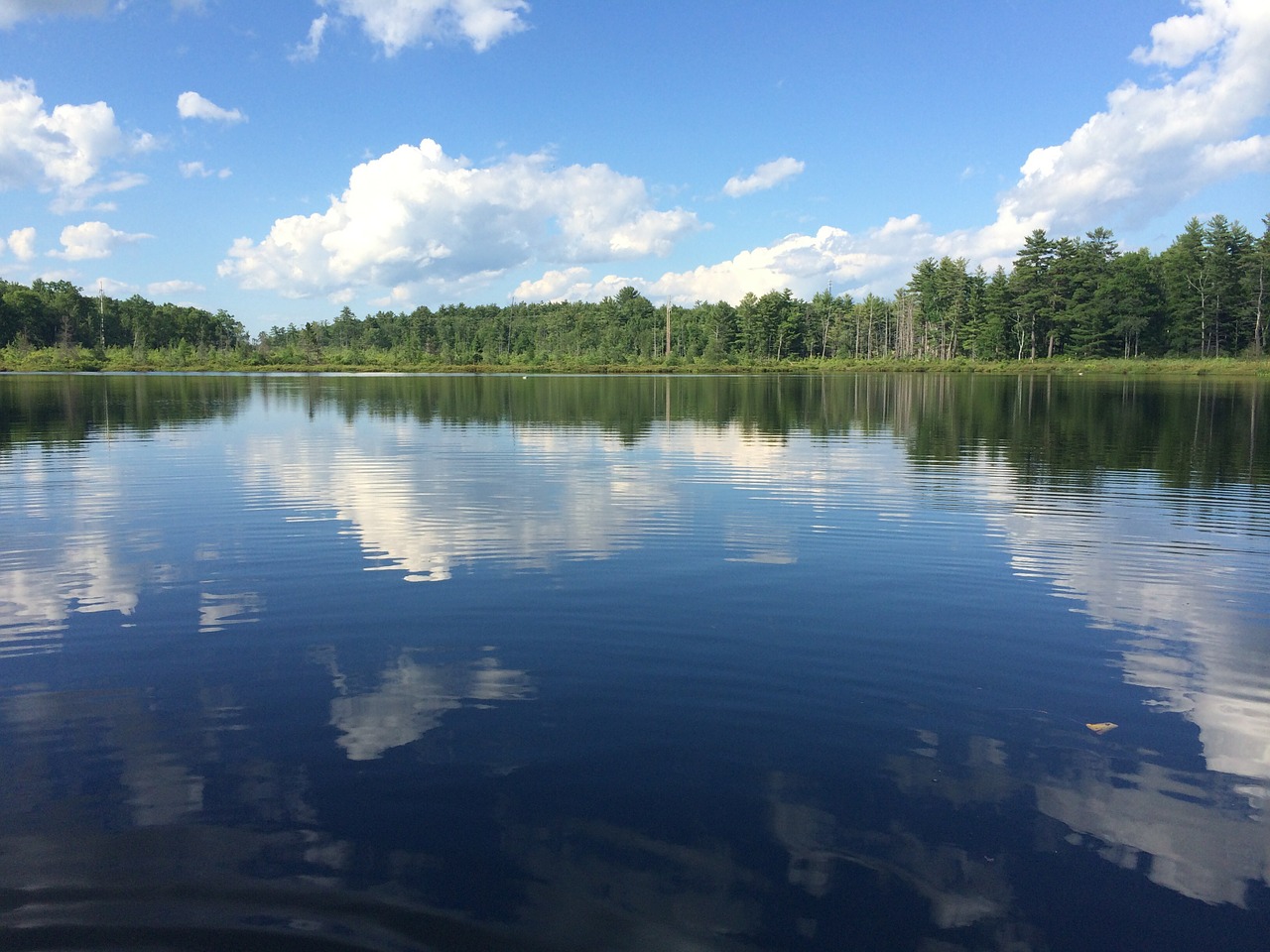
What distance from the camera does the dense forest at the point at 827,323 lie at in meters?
105

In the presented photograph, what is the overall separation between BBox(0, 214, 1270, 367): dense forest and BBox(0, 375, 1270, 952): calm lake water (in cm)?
10485

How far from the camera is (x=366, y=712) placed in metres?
6.81

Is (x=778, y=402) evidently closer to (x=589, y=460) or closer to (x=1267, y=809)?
(x=589, y=460)

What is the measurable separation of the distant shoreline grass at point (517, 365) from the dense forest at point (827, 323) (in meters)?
0.87

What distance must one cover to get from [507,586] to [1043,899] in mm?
7315

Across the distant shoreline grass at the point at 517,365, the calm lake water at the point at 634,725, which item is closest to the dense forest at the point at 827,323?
the distant shoreline grass at the point at 517,365

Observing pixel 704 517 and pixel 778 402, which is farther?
pixel 778 402

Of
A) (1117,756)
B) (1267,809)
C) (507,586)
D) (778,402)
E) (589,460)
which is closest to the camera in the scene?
(1267,809)

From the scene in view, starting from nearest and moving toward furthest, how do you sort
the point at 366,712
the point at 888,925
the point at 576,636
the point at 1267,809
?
the point at 888,925
the point at 1267,809
the point at 366,712
the point at 576,636

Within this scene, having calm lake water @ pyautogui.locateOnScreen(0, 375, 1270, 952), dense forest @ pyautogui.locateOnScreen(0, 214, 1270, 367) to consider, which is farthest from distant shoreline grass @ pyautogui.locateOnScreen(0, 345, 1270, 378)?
calm lake water @ pyautogui.locateOnScreen(0, 375, 1270, 952)

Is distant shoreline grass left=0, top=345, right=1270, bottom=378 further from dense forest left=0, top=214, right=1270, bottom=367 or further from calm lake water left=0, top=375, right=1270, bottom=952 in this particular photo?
calm lake water left=0, top=375, right=1270, bottom=952

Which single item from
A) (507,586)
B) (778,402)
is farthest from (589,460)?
(778,402)

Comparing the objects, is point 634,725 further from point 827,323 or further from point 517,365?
point 827,323

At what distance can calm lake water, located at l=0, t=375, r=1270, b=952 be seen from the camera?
446cm
